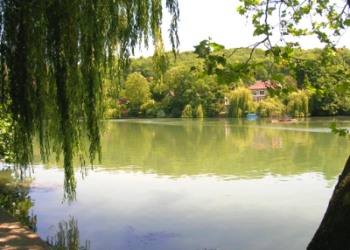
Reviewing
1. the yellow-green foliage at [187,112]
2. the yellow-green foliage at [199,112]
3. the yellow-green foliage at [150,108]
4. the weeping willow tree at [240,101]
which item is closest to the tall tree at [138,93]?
the yellow-green foliage at [150,108]

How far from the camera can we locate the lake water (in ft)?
14.3

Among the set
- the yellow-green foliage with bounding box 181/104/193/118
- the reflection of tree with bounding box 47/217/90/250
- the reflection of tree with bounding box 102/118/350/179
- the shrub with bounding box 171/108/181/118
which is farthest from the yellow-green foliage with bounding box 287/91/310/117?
the reflection of tree with bounding box 47/217/90/250

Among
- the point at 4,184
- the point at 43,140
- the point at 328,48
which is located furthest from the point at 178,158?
the point at 328,48

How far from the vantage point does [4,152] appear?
22.4ft

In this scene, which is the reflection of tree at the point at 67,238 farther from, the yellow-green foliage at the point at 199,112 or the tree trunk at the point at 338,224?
the yellow-green foliage at the point at 199,112

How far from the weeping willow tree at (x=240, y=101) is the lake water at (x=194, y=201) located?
29285 mm

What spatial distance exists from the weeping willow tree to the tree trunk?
3825 cm

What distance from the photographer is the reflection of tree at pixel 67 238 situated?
3.96 meters

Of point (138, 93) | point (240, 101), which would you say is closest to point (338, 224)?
point (240, 101)

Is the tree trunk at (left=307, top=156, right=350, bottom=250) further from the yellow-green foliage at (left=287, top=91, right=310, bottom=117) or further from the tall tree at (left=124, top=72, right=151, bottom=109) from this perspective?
the tall tree at (left=124, top=72, right=151, bottom=109)

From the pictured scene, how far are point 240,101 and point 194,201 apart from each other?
3536cm

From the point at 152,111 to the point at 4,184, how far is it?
44.1 meters

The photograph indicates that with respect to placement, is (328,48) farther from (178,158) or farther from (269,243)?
(178,158)

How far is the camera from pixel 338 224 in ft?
6.10
